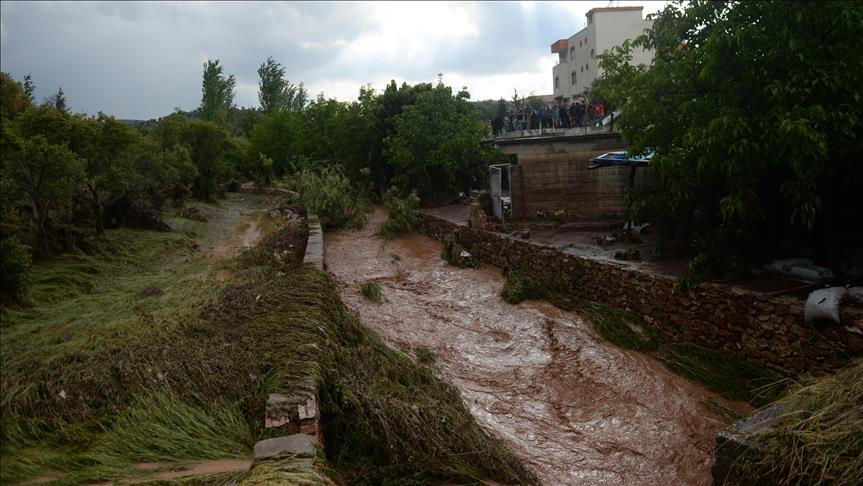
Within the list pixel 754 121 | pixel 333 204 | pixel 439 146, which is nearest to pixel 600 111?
pixel 439 146

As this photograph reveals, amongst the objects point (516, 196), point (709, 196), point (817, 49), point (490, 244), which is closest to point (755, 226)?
point (709, 196)

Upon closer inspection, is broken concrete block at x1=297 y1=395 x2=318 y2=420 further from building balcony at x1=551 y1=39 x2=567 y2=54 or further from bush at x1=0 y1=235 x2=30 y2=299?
building balcony at x1=551 y1=39 x2=567 y2=54

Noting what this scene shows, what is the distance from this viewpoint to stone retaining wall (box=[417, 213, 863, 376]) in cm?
749

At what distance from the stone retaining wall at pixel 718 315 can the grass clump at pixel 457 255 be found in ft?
7.99

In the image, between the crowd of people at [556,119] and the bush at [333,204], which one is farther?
the crowd of people at [556,119]

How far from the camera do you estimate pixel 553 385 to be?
8.91 m

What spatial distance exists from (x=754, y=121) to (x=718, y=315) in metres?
2.78

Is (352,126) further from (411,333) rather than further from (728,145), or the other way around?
(728,145)

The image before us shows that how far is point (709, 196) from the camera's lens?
10055 mm

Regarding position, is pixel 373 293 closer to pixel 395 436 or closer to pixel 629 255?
pixel 629 255

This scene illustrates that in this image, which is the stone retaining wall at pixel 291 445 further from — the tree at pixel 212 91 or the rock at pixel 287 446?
the tree at pixel 212 91

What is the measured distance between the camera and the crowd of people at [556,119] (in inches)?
976

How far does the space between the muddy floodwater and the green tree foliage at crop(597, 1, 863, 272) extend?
2221 millimetres

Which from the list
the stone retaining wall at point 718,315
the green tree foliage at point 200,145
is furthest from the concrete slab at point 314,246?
the green tree foliage at point 200,145
